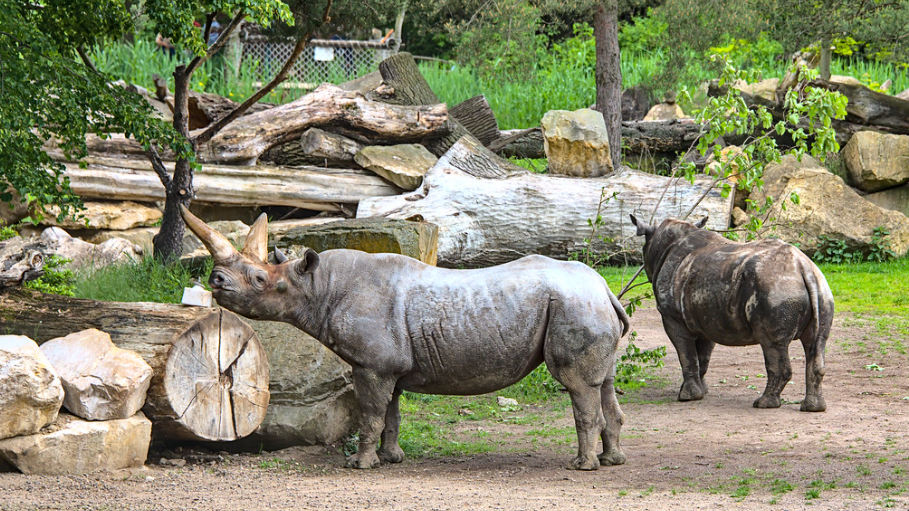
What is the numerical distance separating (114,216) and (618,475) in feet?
31.3

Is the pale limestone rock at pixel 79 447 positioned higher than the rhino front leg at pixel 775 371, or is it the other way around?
the pale limestone rock at pixel 79 447

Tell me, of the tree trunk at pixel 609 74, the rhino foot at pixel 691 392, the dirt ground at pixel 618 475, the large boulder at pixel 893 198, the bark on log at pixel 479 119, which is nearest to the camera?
the dirt ground at pixel 618 475

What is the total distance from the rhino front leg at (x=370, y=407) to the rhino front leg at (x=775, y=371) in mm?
3241

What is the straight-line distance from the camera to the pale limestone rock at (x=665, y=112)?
18219 mm

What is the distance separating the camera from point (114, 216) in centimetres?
1299

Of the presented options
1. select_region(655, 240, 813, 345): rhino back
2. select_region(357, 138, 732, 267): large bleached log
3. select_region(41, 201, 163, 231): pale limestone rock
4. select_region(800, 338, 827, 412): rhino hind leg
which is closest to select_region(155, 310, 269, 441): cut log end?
select_region(655, 240, 813, 345): rhino back

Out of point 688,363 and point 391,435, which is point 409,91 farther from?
point 391,435

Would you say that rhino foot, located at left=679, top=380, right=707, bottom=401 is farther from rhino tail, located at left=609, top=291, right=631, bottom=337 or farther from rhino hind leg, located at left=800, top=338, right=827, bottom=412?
rhino tail, located at left=609, top=291, right=631, bottom=337

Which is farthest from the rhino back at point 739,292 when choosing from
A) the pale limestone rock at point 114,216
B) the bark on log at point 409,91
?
the pale limestone rock at point 114,216

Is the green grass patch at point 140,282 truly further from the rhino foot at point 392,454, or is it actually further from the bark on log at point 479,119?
the bark on log at point 479,119

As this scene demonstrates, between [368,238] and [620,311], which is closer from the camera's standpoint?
[620,311]

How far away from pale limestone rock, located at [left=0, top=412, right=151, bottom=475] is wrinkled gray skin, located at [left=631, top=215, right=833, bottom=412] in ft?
14.8

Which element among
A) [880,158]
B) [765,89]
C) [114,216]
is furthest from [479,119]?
[880,158]

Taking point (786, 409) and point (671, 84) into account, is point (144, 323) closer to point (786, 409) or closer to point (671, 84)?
point (786, 409)
